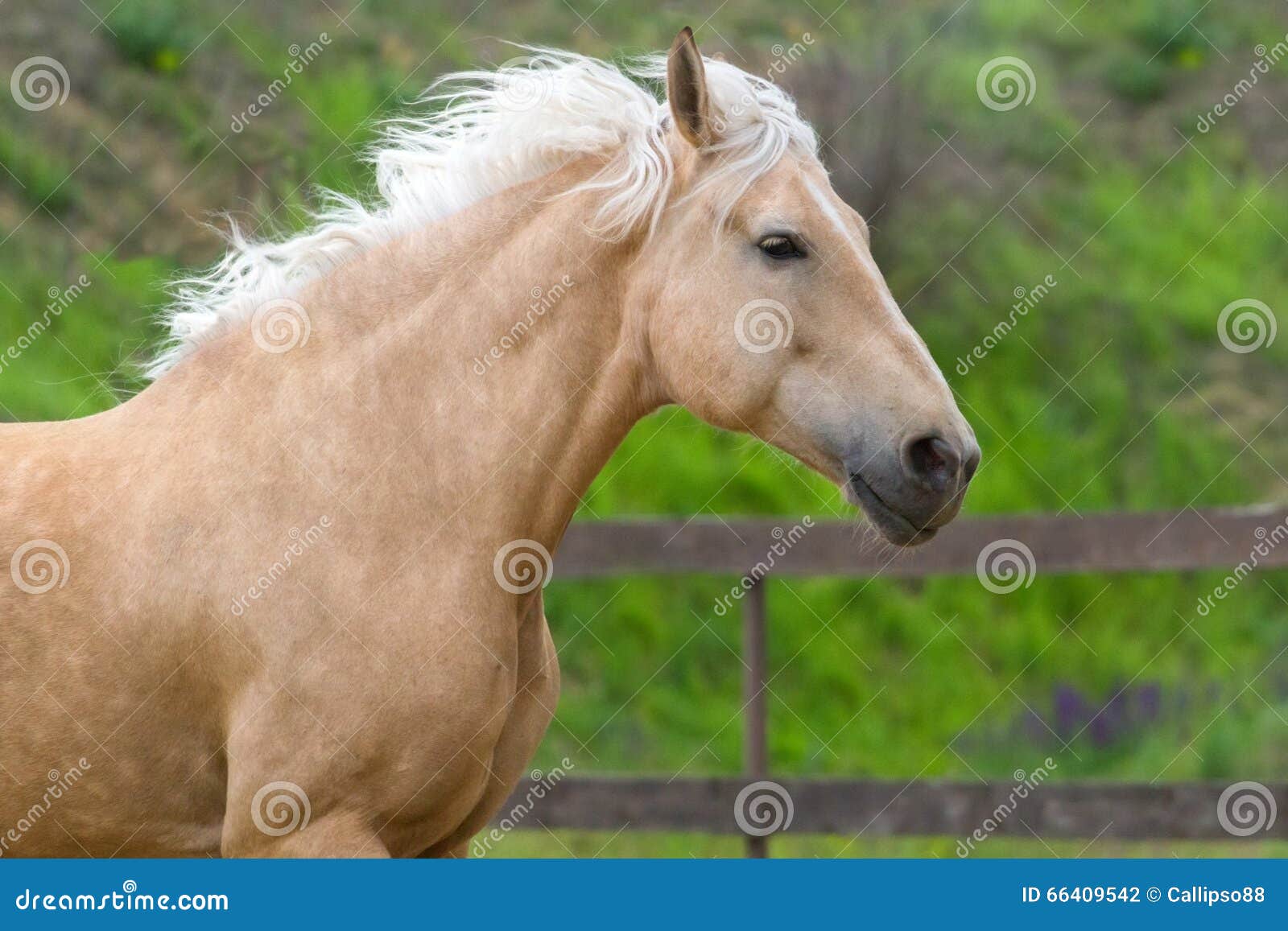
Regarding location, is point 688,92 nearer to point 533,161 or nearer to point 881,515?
point 533,161

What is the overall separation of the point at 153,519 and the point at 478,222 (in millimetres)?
1054

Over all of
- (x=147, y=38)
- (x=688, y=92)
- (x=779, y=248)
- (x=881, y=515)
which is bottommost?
(x=147, y=38)

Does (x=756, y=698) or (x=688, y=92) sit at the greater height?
(x=688, y=92)

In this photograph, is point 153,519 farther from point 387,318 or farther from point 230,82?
point 230,82

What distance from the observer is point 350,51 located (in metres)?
10.3

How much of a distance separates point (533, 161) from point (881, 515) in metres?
1.25

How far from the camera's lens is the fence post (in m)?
5.68

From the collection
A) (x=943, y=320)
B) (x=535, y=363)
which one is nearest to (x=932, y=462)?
(x=535, y=363)

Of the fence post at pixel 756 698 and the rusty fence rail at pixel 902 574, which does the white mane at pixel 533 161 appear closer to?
the rusty fence rail at pixel 902 574

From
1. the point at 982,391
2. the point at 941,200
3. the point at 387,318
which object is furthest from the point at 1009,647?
the point at 387,318

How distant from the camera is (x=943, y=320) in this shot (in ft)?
32.9

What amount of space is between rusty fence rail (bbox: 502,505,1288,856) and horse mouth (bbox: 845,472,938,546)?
7.31ft

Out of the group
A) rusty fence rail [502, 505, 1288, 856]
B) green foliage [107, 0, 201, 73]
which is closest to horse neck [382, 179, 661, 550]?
rusty fence rail [502, 505, 1288, 856]

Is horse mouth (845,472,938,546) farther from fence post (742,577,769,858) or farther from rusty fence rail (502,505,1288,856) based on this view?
fence post (742,577,769,858)
